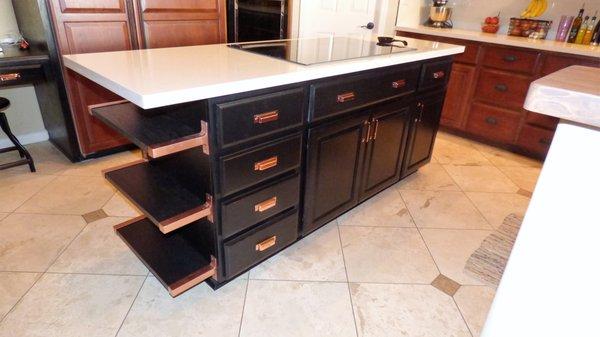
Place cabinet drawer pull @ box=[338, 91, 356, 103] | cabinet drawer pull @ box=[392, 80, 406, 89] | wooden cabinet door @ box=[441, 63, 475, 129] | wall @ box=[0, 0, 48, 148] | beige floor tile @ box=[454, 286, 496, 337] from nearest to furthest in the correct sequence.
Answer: beige floor tile @ box=[454, 286, 496, 337] → cabinet drawer pull @ box=[338, 91, 356, 103] → cabinet drawer pull @ box=[392, 80, 406, 89] → wall @ box=[0, 0, 48, 148] → wooden cabinet door @ box=[441, 63, 475, 129]

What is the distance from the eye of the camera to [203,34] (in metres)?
2.81

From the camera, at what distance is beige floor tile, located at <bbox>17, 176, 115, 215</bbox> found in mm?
2145

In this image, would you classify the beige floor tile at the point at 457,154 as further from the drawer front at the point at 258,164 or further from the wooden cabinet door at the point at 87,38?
the wooden cabinet door at the point at 87,38

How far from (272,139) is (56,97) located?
185 cm

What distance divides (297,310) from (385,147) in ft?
3.57

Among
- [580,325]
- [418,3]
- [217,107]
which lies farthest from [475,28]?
[580,325]

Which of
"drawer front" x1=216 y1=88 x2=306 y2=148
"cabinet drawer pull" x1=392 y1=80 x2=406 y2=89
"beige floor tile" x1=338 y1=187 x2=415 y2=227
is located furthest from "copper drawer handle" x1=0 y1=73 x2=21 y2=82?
"cabinet drawer pull" x1=392 y1=80 x2=406 y2=89

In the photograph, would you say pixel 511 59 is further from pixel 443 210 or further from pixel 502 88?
pixel 443 210

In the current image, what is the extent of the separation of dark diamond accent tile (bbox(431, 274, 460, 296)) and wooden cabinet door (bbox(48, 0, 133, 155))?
2422mm

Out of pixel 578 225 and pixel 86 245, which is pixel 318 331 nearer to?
pixel 578 225

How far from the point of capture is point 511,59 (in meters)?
2.99

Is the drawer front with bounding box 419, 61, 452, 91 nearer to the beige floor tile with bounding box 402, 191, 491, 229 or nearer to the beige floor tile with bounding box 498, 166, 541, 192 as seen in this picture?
the beige floor tile with bounding box 402, 191, 491, 229

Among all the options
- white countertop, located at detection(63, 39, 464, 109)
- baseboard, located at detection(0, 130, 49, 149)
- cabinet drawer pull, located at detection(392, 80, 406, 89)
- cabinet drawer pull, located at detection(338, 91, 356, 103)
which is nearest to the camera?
white countertop, located at detection(63, 39, 464, 109)

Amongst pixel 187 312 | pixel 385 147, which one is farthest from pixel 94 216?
pixel 385 147
